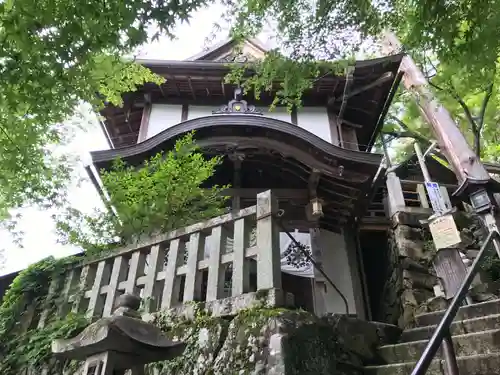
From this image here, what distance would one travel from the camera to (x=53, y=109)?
3840 millimetres

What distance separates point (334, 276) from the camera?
8.93 m

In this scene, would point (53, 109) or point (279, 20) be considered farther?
point (279, 20)

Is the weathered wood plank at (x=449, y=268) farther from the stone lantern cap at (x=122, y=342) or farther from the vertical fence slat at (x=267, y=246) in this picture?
the stone lantern cap at (x=122, y=342)

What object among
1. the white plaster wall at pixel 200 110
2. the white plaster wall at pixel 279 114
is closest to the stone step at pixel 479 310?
the white plaster wall at pixel 279 114

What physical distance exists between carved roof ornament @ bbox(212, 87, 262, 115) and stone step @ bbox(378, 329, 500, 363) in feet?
24.1

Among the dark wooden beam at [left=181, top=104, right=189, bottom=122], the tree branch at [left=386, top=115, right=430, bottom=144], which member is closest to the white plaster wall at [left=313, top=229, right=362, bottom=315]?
the dark wooden beam at [left=181, top=104, right=189, bottom=122]

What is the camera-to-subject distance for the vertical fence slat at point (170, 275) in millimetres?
4107

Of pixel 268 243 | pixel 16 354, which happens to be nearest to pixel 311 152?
pixel 268 243

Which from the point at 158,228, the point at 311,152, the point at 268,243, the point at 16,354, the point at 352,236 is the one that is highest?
the point at 311,152

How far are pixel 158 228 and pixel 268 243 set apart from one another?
1.88 m

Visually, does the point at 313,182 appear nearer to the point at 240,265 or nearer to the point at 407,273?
the point at 407,273

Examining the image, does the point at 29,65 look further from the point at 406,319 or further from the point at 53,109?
the point at 406,319

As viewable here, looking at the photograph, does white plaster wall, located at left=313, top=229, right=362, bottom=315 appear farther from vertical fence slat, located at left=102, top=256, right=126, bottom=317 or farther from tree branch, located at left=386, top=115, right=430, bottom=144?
tree branch, located at left=386, top=115, right=430, bottom=144

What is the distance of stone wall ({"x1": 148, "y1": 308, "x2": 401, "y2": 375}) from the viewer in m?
3.04
